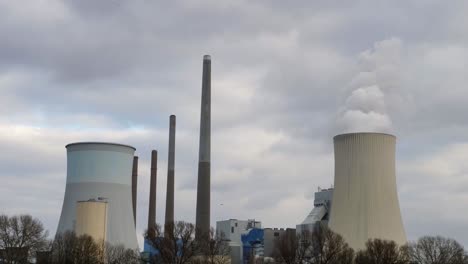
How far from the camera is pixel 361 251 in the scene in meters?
34.2

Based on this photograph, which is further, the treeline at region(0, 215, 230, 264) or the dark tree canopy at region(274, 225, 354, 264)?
the treeline at region(0, 215, 230, 264)

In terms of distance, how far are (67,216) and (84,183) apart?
2241 millimetres

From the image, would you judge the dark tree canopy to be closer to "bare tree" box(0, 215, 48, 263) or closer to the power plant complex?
the power plant complex

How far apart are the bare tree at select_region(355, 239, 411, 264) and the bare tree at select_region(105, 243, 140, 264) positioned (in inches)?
511

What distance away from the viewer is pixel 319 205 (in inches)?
2036

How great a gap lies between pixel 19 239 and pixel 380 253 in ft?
66.2

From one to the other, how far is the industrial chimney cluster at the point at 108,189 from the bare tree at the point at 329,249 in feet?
24.0

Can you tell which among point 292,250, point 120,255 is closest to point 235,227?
point 120,255

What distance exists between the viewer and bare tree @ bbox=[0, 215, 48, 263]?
130 ft

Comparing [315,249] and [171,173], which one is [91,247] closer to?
[315,249]

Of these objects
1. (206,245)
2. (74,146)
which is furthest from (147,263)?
(74,146)

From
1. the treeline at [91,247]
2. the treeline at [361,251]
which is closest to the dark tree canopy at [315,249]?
the treeline at [361,251]

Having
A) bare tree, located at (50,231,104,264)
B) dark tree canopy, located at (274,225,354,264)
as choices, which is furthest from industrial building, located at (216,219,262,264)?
bare tree, located at (50,231,104,264)

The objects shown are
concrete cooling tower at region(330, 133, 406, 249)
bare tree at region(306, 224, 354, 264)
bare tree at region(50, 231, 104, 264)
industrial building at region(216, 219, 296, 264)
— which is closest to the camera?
concrete cooling tower at region(330, 133, 406, 249)
